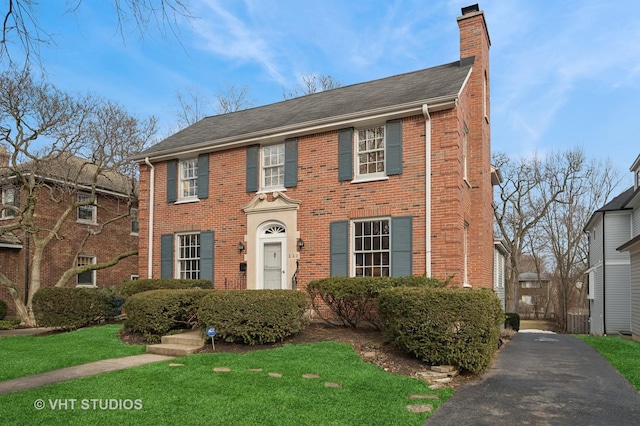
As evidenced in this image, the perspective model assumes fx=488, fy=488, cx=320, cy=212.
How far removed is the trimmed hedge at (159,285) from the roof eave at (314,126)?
13.3ft

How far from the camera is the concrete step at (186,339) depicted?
9701 mm

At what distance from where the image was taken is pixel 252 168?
47.1 feet

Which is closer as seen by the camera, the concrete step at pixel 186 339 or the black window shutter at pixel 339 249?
the concrete step at pixel 186 339

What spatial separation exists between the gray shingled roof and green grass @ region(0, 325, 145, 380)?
6413mm

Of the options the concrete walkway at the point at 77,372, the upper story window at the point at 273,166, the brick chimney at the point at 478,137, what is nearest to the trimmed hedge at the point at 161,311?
the concrete walkway at the point at 77,372

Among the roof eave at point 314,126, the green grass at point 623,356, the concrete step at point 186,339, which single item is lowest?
the green grass at point 623,356

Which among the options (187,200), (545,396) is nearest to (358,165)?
(187,200)

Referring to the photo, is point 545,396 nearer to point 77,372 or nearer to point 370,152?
point 77,372

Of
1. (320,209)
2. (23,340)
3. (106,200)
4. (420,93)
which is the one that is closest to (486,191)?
(420,93)

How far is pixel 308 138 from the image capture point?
44.6ft

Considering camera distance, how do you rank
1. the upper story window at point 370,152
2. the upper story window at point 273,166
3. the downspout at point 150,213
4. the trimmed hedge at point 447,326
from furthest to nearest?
the downspout at point 150,213 → the upper story window at point 273,166 → the upper story window at point 370,152 → the trimmed hedge at point 447,326

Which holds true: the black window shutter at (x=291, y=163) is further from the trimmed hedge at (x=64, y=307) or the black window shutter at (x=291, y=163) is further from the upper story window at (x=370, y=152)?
the trimmed hedge at (x=64, y=307)

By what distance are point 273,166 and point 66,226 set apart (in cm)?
1146

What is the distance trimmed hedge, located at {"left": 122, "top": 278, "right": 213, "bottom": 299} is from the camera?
14141 mm
